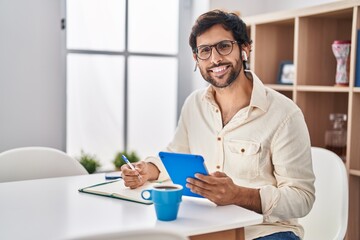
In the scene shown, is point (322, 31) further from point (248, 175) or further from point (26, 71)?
point (26, 71)

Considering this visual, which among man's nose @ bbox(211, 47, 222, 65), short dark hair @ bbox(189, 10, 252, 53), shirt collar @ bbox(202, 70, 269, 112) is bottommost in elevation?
shirt collar @ bbox(202, 70, 269, 112)

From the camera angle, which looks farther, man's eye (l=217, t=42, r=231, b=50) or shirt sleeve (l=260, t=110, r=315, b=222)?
man's eye (l=217, t=42, r=231, b=50)

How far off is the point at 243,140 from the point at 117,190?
469 millimetres

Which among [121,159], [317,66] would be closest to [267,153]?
[317,66]

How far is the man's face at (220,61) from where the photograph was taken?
1.81m

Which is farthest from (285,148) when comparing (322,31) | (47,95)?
Answer: (47,95)

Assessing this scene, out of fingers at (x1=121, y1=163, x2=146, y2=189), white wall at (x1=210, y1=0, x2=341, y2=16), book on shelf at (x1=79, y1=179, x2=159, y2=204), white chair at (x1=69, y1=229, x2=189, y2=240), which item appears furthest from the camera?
white wall at (x1=210, y1=0, x2=341, y2=16)

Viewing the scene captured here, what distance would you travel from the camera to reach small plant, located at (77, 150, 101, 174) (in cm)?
279

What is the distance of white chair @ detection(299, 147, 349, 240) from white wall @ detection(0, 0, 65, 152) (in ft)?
4.59

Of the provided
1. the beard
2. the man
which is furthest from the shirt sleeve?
the beard

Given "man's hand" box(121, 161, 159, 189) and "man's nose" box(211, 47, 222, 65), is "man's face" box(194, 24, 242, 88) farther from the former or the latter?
"man's hand" box(121, 161, 159, 189)

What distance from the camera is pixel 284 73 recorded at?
2875mm

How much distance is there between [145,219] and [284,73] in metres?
1.74

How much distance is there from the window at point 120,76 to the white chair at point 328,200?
1.28m
